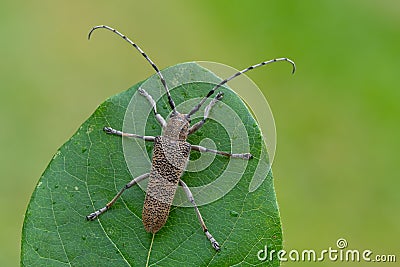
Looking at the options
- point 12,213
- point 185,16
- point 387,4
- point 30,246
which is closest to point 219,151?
point 30,246

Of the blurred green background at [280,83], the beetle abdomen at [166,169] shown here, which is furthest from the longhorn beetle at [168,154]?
the blurred green background at [280,83]

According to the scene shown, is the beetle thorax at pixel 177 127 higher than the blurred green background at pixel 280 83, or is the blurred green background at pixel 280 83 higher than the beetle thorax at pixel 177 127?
the blurred green background at pixel 280 83

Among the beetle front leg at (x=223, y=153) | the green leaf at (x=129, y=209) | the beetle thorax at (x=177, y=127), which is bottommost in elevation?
the green leaf at (x=129, y=209)

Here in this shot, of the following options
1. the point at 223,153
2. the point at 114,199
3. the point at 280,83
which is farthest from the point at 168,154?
the point at 280,83

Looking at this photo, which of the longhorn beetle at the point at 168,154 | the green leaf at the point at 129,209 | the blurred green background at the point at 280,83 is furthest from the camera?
the blurred green background at the point at 280,83

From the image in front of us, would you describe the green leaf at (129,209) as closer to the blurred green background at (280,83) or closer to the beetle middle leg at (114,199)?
the beetle middle leg at (114,199)

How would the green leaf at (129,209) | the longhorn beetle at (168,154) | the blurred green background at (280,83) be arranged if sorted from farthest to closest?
1. the blurred green background at (280,83)
2. the longhorn beetle at (168,154)
3. the green leaf at (129,209)

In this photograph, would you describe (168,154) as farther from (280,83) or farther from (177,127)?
(280,83)

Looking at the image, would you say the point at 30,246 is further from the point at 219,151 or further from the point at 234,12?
the point at 234,12
